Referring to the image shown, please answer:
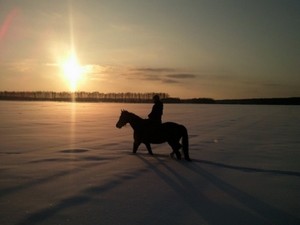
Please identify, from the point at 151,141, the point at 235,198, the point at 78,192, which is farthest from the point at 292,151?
the point at 78,192

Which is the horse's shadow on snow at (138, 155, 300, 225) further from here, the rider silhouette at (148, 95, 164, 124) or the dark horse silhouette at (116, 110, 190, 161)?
the rider silhouette at (148, 95, 164, 124)

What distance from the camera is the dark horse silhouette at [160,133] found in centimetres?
859

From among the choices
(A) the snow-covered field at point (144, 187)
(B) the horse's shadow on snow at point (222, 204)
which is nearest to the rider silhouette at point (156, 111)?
(A) the snow-covered field at point (144, 187)

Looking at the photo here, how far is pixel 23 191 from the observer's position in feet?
17.0

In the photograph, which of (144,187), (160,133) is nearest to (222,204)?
(144,187)

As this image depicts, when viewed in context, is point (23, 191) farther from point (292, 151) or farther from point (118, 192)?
point (292, 151)

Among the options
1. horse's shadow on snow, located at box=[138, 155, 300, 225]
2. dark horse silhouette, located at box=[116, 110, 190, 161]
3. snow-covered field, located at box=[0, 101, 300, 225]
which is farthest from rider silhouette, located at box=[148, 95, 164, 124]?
horse's shadow on snow, located at box=[138, 155, 300, 225]

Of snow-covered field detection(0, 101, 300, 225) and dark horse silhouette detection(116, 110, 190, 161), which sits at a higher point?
dark horse silhouette detection(116, 110, 190, 161)

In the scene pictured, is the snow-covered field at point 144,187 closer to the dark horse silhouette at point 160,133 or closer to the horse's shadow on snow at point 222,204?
the horse's shadow on snow at point 222,204

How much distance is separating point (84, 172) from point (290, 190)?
12.9 feet

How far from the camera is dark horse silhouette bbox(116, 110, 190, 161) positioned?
28.2 feet

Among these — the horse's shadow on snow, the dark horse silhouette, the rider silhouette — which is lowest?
the horse's shadow on snow

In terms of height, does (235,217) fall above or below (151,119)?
below

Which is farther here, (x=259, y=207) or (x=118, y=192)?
(x=118, y=192)
